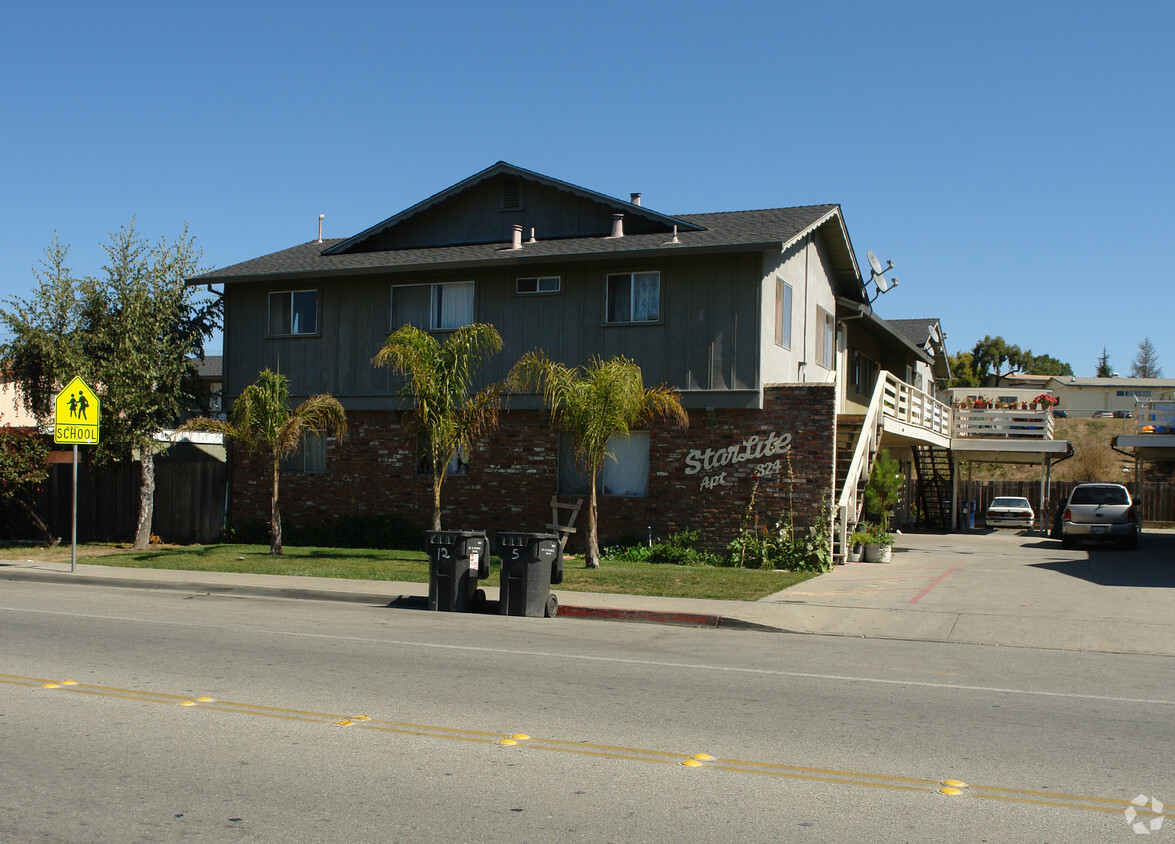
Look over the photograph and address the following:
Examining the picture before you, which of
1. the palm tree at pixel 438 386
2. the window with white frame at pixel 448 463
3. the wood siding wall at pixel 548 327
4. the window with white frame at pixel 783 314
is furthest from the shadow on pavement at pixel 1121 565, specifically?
the window with white frame at pixel 448 463

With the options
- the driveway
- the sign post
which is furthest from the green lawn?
the sign post

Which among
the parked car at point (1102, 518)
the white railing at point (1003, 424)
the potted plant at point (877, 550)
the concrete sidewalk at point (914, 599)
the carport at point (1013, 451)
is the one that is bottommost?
the concrete sidewalk at point (914, 599)

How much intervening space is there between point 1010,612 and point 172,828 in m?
11.6

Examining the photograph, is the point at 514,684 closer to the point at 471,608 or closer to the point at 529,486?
the point at 471,608

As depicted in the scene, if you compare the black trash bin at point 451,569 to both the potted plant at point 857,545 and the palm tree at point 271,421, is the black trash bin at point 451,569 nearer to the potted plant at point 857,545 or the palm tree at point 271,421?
the palm tree at point 271,421

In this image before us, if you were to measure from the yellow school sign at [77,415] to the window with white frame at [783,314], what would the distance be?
12.7 m

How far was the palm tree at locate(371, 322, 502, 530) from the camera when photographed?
18453 mm

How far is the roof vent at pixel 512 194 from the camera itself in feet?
76.1

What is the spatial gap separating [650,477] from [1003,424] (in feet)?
53.4

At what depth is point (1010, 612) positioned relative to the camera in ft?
45.3

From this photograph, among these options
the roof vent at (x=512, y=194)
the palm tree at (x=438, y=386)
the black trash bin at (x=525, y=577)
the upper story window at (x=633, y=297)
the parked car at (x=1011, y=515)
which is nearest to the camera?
the black trash bin at (x=525, y=577)

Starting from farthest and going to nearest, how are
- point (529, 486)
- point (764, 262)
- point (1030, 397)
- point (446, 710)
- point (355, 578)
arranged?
point (1030, 397) < point (529, 486) < point (764, 262) < point (355, 578) < point (446, 710)

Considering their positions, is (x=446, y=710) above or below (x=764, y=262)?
below

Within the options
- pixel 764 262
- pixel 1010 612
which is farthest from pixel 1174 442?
pixel 1010 612
